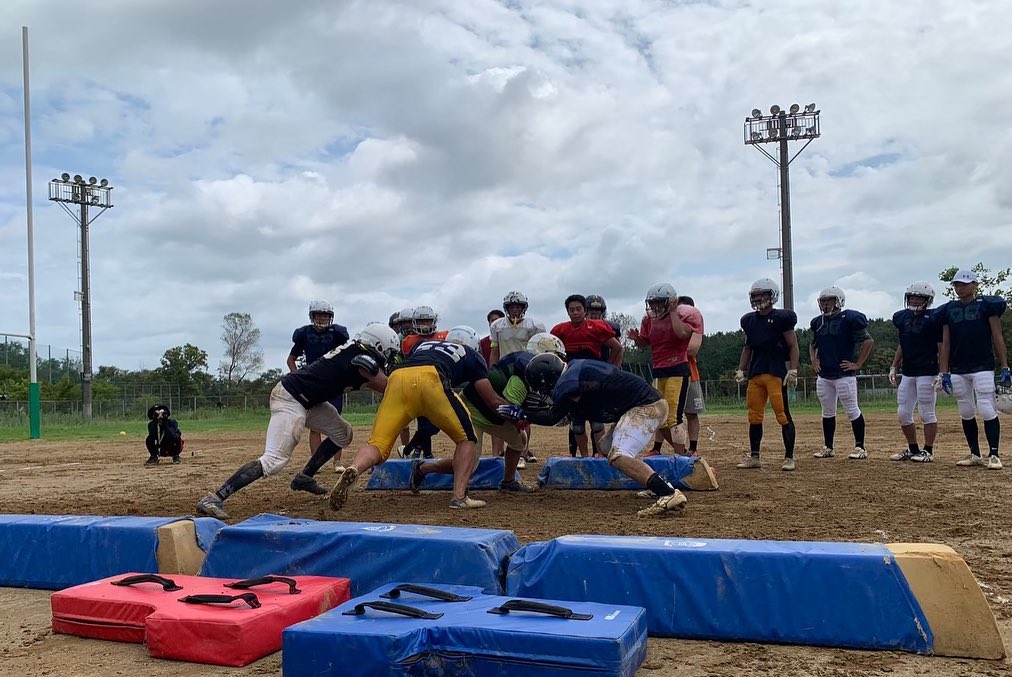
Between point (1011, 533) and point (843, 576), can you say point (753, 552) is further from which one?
point (1011, 533)

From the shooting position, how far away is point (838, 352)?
1023 centimetres

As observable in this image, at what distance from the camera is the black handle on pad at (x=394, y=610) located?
3.43 m

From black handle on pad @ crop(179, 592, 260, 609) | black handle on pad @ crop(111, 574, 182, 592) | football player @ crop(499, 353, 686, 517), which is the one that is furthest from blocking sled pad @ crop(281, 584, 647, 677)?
Answer: football player @ crop(499, 353, 686, 517)

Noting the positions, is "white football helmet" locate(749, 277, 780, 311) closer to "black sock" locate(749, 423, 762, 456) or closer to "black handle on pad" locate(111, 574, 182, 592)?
"black sock" locate(749, 423, 762, 456)

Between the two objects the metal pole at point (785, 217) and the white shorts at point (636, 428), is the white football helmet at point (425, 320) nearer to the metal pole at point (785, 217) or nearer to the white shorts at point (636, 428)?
the white shorts at point (636, 428)

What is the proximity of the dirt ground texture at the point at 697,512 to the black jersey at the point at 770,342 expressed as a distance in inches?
47.2

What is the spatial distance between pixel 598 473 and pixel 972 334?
470 centimetres

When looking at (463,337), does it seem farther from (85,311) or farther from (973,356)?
(85,311)

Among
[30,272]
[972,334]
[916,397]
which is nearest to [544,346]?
[972,334]

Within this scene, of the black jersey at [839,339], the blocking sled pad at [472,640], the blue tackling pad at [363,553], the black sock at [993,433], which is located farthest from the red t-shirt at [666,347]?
the blocking sled pad at [472,640]

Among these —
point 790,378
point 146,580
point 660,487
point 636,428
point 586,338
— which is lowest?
point 146,580

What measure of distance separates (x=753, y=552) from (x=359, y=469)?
3.14 metres

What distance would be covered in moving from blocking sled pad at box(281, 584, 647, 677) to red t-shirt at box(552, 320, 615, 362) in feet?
20.1

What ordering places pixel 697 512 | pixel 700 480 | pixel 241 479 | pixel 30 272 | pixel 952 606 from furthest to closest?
1. pixel 30 272
2. pixel 700 480
3. pixel 241 479
4. pixel 697 512
5. pixel 952 606
